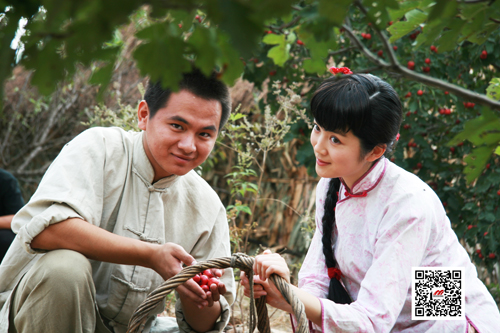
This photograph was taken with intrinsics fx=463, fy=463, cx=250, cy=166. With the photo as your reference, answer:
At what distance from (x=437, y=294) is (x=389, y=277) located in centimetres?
22


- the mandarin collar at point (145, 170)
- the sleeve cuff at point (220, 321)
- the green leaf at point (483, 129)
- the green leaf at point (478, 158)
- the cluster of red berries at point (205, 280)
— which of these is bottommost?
the sleeve cuff at point (220, 321)

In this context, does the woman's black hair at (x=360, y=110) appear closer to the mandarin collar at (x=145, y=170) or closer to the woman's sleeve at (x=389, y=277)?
the woman's sleeve at (x=389, y=277)

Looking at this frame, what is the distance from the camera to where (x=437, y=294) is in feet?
5.28

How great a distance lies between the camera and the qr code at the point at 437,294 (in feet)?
5.33

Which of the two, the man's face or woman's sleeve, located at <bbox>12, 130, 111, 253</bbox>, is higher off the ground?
the man's face

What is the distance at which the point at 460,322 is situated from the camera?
162 cm

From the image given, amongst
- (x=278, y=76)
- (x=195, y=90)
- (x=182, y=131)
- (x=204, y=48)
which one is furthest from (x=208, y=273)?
(x=278, y=76)

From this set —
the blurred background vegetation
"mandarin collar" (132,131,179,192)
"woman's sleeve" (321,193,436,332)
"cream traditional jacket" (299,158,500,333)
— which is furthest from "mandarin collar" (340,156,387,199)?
"mandarin collar" (132,131,179,192)

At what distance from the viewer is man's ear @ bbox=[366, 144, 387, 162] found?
5.52ft


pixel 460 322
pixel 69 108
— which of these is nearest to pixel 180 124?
pixel 460 322

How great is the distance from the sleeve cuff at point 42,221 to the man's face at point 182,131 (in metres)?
0.39

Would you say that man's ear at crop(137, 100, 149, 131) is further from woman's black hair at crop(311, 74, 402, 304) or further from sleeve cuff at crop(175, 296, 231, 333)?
sleeve cuff at crop(175, 296, 231, 333)

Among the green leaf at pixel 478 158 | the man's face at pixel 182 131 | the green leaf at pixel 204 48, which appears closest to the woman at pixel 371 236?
the man's face at pixel 182 131

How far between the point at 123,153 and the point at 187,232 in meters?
0.44
